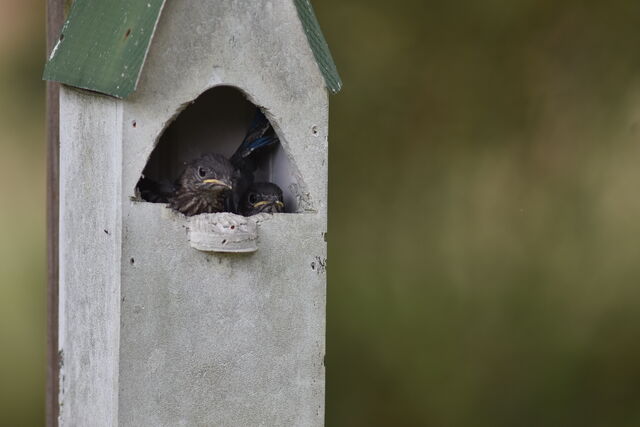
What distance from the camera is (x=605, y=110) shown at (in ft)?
17.9

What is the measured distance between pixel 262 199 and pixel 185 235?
44cm

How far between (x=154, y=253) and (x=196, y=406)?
1.52 feet

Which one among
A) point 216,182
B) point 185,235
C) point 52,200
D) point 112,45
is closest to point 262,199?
point 216,182

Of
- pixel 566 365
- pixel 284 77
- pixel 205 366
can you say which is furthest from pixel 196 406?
pixel 566 365

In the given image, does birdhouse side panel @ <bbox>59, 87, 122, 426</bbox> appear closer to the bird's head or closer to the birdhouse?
the birdhouse

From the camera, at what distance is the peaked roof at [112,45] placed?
2.98 m

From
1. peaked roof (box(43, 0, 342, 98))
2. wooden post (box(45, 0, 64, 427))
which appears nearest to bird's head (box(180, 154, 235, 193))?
peaked roof (box(43, 0, 342, 98))

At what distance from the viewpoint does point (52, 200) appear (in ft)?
12.8

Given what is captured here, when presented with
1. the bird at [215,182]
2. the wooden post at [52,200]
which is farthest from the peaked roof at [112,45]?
the wooden post at [52,200]

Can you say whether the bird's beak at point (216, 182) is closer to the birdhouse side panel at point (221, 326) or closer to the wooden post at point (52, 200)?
the birdhouse side panel at point (221, 326)

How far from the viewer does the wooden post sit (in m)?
3.88

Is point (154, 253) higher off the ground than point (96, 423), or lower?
higher

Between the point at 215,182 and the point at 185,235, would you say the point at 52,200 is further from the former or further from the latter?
the point at 185,235

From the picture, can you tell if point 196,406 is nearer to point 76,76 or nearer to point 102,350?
point 102,350
